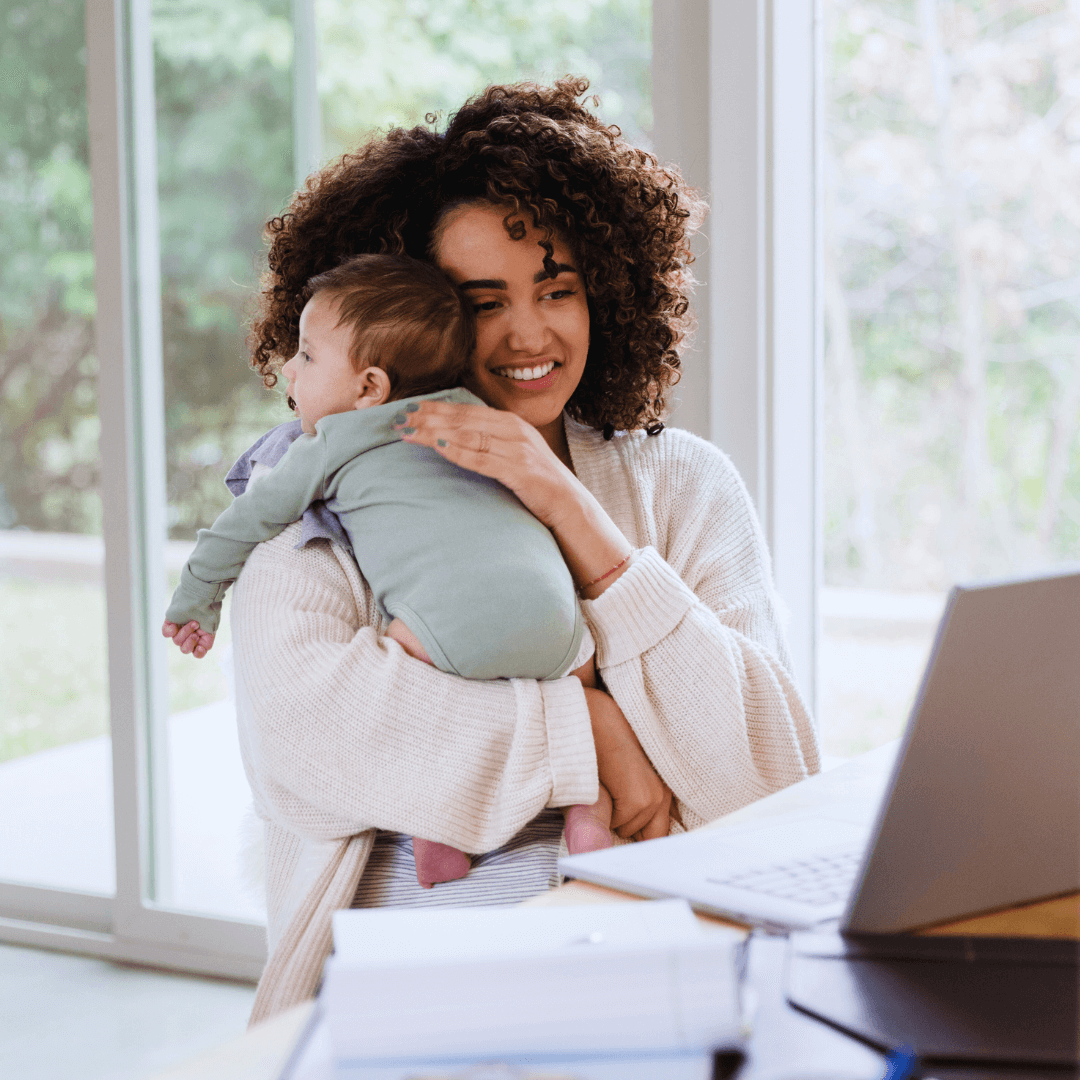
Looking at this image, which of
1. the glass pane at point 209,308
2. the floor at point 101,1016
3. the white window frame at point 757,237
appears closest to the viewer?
the white window frame at point 757,237

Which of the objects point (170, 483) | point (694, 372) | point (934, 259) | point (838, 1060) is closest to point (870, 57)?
point (934, 259)

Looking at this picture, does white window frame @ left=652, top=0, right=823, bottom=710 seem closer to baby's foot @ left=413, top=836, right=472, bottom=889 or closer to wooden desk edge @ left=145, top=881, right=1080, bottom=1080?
baby's foot @ left=413, top=836, right=472, bottom=889

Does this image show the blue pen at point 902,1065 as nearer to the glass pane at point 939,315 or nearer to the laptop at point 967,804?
the laptop at point 967,804

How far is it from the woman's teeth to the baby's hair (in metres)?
0.10

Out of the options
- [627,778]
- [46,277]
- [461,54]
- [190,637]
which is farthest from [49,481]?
[627,778]

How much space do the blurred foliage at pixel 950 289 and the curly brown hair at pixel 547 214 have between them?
556 mm

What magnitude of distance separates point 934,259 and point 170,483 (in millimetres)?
1706

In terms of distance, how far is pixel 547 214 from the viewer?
1.55 metres

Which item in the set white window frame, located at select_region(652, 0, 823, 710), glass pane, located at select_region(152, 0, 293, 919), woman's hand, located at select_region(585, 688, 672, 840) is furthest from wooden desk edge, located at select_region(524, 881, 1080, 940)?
glass pane, located at select_region(152, 0, 293, 919)

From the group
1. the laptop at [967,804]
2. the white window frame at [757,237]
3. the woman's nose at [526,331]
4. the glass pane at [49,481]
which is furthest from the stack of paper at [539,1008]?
the glass pane at [49,481]

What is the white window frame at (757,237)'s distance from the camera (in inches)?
81.1

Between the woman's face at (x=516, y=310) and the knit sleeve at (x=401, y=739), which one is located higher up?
the woman's face at (x=516, y=310)

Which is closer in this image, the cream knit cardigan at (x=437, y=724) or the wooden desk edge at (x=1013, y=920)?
the wooden desk edge at (x=1013, y=920)

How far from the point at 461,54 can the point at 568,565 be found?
54.1 inches
